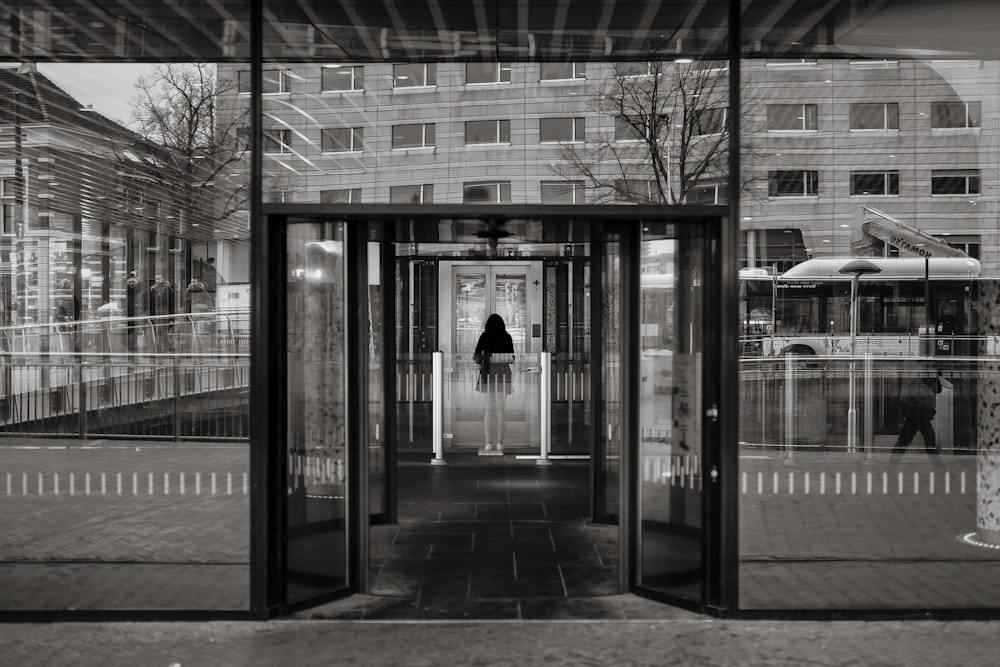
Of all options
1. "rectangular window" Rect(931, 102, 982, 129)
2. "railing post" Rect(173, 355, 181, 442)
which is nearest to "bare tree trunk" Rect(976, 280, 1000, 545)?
"rectangular window" Rect(931, 102, 982, 129)

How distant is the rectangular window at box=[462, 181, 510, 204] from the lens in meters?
5.59

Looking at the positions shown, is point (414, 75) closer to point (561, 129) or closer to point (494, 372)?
point (561, 129)

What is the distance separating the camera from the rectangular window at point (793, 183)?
7469 millimetres

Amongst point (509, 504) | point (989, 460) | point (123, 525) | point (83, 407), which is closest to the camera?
point (989, 460)

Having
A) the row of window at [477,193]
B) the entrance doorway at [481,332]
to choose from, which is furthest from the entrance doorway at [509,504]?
the entrance doorway at [481,332]

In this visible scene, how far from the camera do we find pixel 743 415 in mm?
12641

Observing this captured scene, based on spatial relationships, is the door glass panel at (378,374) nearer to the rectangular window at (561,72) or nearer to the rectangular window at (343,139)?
the rectangular window at (343,139)

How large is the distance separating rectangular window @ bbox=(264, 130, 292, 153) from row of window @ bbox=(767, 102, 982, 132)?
365cm

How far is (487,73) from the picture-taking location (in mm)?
5848

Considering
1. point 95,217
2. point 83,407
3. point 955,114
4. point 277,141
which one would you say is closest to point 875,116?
point 955,114

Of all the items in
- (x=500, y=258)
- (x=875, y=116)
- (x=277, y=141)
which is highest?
(x=875, y=116)

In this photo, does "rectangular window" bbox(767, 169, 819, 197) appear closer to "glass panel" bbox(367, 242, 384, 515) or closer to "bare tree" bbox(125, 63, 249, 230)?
"glass panel" bbox(367, 242, 384, 515)

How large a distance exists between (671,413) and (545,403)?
18.7 feet

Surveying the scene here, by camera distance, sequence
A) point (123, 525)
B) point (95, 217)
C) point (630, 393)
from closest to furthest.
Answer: point (630, 393) < point (123, 525) < point (95, 217)
